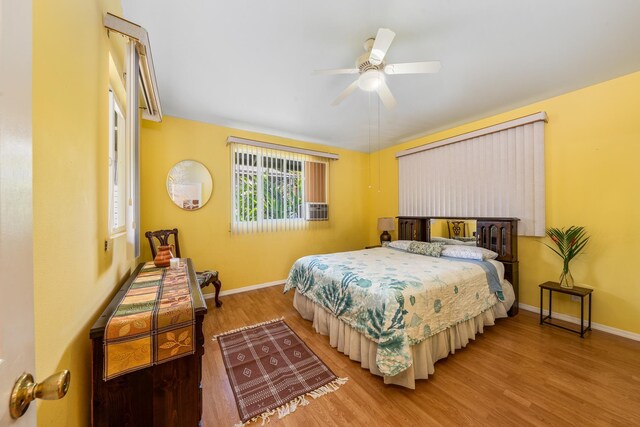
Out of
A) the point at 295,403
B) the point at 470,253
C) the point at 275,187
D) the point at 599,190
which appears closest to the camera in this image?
the point at 295,403

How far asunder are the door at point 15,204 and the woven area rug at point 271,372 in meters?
1.37

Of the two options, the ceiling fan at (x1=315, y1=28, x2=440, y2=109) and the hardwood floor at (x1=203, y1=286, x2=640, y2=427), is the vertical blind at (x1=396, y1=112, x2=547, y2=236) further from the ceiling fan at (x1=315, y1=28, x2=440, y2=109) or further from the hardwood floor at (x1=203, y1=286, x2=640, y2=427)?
the ceiling fan at (x1=315, y1=28, x2=440, y2=109)

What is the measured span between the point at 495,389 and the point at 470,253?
5.02 feet

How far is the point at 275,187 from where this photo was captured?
3.82 metres

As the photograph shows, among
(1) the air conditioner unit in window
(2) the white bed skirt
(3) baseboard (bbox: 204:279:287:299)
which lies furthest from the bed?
(1) the air conditioner unit in window

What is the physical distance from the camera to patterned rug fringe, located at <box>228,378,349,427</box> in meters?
1.43

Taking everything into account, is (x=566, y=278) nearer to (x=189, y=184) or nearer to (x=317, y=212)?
(x=317, y=212)

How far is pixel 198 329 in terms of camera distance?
1094 millimetres

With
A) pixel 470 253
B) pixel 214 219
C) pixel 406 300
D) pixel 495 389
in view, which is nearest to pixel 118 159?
pixel 214 219

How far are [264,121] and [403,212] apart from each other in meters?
2.85

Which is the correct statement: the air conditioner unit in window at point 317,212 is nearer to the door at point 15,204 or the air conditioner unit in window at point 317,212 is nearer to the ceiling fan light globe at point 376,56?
the ceiling fan light globe at point 376,56

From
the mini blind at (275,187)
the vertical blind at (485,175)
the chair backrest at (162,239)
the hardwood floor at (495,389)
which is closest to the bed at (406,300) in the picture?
the hardwood floor at (495,389)

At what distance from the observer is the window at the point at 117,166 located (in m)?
1.63

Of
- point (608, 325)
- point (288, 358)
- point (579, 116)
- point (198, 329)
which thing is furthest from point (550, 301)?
point (198, 329)
